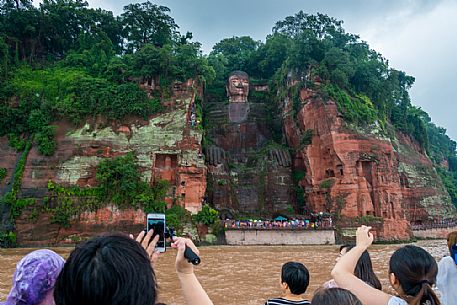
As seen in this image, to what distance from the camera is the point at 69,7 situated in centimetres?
4231

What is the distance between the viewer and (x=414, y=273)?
107 inches

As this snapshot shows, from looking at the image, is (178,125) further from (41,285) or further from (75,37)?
(41,285)

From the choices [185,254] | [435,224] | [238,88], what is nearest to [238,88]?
[238,88]

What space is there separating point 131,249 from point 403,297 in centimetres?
190

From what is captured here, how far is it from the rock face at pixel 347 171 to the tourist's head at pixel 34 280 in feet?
112

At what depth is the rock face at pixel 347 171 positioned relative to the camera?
35156 millimetres

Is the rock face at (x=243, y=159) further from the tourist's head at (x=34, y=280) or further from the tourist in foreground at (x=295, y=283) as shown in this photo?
the tourist's head at (x=34, y=280)

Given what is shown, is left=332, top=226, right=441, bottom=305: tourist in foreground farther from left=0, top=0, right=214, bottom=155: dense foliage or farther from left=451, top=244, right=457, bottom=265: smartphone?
left=0, top=0, right=214, bottom=155: dense foliage

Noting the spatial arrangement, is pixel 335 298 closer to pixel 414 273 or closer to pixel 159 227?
pixel 414 273

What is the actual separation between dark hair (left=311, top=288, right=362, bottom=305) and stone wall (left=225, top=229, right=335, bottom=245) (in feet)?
101

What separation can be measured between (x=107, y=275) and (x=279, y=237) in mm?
32129

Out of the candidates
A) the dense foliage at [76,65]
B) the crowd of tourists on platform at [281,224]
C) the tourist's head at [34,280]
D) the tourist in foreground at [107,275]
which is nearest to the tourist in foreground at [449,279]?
the tourist in foreground at [107,275]

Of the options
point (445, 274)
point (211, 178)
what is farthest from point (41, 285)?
point (211, 178)

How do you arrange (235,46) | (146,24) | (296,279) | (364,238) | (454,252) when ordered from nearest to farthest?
(364,238) → (454,252) → (296,279) → (146,24) → (235,46)
